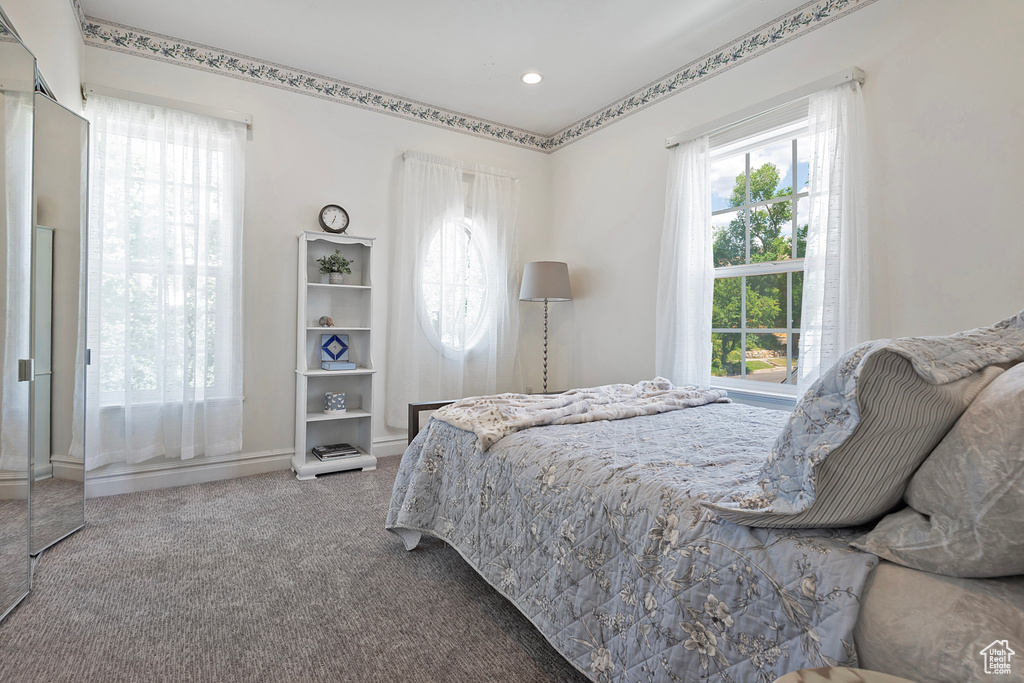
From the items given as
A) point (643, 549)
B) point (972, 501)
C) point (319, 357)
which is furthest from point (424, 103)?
point (972, 501)

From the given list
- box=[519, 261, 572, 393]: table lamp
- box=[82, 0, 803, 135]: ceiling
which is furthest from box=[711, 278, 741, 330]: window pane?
box=[82, 0, 803, 135]: ceiling

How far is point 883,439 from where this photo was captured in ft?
3.04

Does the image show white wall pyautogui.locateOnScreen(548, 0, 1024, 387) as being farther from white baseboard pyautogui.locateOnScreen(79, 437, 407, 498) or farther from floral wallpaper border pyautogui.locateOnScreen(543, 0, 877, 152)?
white baseboard pyautogui.locateOnScreen(79, 437, 407, 498)

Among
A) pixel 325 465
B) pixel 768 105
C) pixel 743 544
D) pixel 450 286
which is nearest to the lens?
pixel 743 544

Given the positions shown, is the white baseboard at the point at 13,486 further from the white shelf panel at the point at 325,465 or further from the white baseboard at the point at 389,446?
the white baseboard at the point at 389,446

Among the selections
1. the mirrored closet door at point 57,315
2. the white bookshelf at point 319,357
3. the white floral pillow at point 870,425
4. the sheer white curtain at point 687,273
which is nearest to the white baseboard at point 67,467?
the mirrored closet door at point 57,315

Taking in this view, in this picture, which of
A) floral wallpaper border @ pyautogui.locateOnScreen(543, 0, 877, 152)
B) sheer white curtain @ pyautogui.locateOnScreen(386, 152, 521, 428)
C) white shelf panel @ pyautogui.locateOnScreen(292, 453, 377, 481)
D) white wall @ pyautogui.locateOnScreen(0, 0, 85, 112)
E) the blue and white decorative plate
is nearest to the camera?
white wall @ pyautogui.locateOnScreen(0, 0, 85, 112)

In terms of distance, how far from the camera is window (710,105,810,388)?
3043 millimetres

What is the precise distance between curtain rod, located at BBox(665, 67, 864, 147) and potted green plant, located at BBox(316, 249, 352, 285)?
2428mm

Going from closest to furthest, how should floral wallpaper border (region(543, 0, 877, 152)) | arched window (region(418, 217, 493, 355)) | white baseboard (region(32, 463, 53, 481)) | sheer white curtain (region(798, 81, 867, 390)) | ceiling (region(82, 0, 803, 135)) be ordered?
white baseboard (region(32, 463, 53, 481)) → sheer white curtain (region(798, 81, 867, 390)) → floral wallpaper border (region(543, 0, 877, 152)) → ceiling (region(82, 0, 803, 135)) → arched window (region(418, 217, 493, 355))

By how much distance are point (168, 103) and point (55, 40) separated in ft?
2.62

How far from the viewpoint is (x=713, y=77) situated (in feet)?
11.0

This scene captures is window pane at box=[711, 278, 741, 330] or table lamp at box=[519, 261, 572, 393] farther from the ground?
table lamp at box=[519, 261, 572, 393]

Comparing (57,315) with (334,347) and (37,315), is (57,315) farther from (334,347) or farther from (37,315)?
(334,347)
